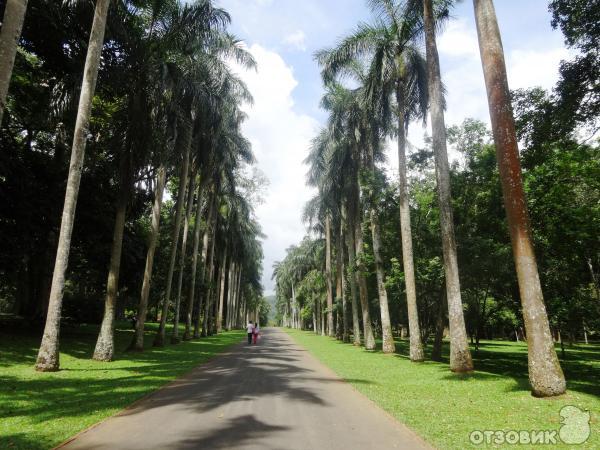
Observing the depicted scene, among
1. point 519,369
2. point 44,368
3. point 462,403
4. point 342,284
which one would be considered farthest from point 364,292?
point 44,368

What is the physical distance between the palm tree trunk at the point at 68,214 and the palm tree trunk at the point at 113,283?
9.84 ft

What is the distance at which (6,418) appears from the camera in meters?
6.52

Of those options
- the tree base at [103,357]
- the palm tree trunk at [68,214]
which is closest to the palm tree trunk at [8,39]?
the palm tree trunk at [68,214]

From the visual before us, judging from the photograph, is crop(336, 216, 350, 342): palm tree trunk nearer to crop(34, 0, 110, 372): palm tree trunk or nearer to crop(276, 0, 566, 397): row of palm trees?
crop(276, 0, 566, 397): row of palm trees

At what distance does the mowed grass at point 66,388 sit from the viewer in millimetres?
5977

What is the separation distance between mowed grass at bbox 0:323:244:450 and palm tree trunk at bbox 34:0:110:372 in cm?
64

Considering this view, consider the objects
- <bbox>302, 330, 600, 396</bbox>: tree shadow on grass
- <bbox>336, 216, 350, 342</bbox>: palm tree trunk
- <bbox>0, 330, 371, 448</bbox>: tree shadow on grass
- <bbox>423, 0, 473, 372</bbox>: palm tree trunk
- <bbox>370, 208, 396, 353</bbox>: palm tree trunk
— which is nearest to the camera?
<bbox>0, 330, 371, 448</bbox>: tree shadow on grass

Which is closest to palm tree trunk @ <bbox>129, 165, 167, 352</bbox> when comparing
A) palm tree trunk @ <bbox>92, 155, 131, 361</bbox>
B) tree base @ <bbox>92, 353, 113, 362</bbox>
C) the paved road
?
palm tree trunk @ <bbox>92, 155, 131, 361</bbox>

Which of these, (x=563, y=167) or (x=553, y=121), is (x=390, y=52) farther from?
(x=563, y=167)

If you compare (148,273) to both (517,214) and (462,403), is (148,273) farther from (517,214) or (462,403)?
(517,214)

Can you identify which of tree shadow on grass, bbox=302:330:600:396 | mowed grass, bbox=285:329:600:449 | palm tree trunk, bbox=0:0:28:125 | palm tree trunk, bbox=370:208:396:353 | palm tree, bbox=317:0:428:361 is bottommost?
tree shadow on grass, bbox=302:330:600:396

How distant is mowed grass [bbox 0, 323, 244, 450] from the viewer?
5.98m

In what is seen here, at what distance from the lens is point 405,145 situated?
20062 mm

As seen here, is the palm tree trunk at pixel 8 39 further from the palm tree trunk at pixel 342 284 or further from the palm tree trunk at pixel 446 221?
the palm tree trunk at pixel 342 284
